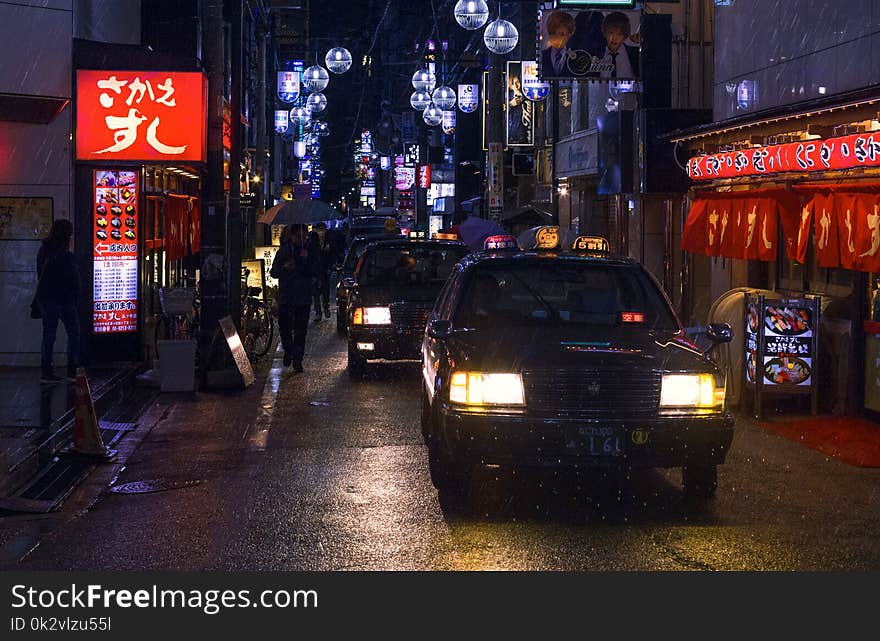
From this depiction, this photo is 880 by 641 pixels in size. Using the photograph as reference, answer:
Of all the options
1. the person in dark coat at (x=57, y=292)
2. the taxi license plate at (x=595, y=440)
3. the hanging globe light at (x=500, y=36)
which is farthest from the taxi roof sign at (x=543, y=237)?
the taxi license plate at (x=595, y=440)

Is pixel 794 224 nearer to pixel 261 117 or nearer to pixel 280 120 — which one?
pixel 261 117

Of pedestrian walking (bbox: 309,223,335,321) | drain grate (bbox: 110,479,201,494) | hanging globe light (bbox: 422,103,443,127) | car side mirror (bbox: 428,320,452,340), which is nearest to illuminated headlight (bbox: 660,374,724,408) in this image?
car side mirror (bbox: 428,320,452,340)

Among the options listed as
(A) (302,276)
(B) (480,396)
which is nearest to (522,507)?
(B) (480,396)

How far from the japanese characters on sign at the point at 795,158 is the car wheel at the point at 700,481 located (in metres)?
4.20

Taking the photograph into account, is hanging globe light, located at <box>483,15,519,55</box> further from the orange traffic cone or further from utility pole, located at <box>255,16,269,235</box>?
the orange traffic cone

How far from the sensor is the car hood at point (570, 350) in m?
8.27

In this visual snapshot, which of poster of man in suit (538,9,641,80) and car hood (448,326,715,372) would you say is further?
poster of man in suit (538,9,641,80)

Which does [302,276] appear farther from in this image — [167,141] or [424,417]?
[424,417]

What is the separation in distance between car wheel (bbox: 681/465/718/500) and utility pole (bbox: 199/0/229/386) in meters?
8.40

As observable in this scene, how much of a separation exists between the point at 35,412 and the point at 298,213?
1692cm

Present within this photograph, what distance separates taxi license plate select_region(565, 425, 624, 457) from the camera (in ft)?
26.7

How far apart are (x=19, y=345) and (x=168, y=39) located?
7302mm

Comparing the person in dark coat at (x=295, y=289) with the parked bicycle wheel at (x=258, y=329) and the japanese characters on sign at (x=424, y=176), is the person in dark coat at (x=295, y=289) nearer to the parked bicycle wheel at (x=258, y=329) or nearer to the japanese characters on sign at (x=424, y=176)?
the parked bicycle wheel at (x=258, y=329)

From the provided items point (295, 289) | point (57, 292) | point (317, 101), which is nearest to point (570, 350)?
point (57, 292)
